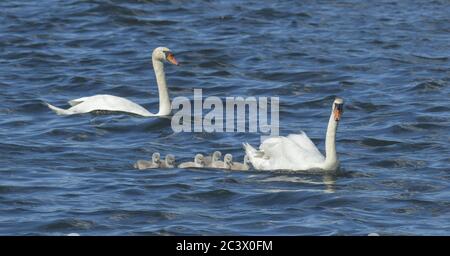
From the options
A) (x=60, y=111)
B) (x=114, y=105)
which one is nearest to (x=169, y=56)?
(x=114, y=105)

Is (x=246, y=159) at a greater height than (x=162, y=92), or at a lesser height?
lesser

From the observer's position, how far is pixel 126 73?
2139 centimetres

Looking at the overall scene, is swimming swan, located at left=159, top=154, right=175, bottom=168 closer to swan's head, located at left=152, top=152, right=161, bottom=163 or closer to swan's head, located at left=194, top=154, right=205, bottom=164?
swan's head, located at left=152, top=152, right=161, bottom=163

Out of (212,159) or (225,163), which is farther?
(212,159)

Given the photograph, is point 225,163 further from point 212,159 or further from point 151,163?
point 151,163

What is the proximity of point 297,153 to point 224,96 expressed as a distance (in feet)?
15.7

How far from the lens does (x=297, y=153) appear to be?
15078mm

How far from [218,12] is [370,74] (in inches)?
215

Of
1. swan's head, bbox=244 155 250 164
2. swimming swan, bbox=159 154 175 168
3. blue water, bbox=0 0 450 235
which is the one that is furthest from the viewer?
swan's head, bbox=244 155 250 164

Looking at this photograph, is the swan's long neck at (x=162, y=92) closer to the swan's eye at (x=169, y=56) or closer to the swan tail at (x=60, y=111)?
the swan's eye at (x=169, y=56)

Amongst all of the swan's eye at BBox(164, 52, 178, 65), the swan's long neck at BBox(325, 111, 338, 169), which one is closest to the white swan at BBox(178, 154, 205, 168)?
the swan's long neck at BBox(325, 111, 338, 169)

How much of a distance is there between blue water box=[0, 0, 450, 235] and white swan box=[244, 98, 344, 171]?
0.51 ft

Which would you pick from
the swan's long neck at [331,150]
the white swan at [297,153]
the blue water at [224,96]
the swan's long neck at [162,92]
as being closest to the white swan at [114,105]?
the swan's long neck at [162,92]

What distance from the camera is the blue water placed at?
13305 mm
